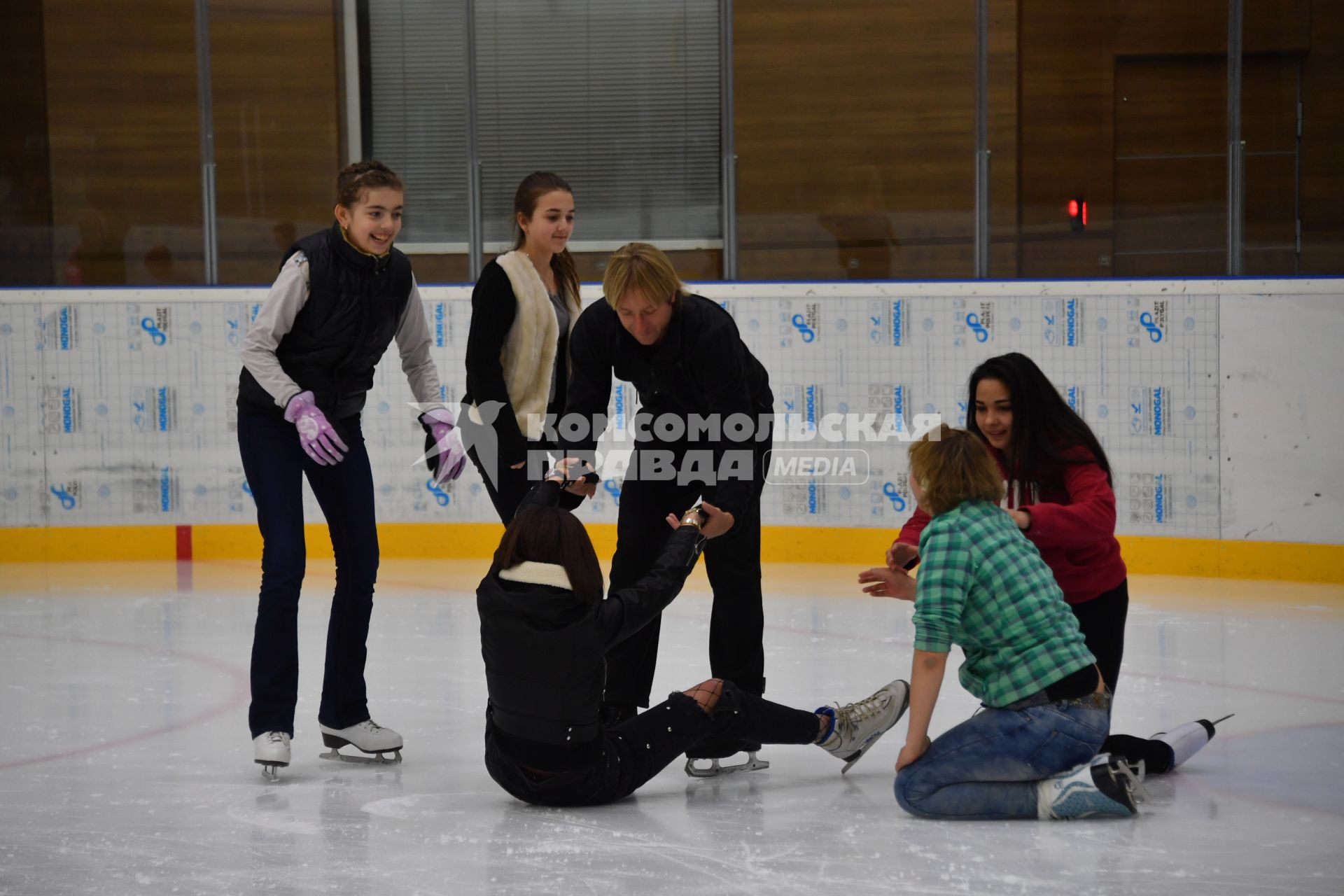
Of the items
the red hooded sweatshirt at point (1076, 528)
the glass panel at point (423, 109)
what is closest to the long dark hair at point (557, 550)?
the red hooded sweatshirt at point (1076, 528)

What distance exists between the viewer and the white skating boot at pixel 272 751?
3.19 meters

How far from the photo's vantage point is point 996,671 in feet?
9.16

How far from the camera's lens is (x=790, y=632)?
5023 mm

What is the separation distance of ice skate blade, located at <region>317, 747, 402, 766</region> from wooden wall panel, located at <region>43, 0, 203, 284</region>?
14.4 ft

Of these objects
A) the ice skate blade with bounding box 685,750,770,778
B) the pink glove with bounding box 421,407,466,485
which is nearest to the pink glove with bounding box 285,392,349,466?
the pink glove with bounding box 421,407,466,485

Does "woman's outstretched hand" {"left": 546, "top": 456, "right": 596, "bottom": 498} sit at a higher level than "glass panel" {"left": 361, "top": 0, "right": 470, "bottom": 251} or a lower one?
lower

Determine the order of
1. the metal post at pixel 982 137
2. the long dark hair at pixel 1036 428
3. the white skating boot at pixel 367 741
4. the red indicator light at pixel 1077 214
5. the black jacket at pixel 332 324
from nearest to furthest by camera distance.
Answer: the long dark hair at pixel 1036 428
the black jacket at pixel 332 324
the white skating boot at pixel 367 741
the red indicator light at pixel 1077 214
the metal post at pixel 982 137

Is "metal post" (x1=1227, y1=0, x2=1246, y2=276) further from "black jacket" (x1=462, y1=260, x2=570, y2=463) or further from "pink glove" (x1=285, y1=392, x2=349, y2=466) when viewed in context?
"pink glove" (x1=285, y1=392, x2=349, y2=466)

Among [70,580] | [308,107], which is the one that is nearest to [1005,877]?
[70,580]

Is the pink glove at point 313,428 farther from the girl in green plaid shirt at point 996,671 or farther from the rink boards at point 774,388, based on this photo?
the rink boards at point 774,388

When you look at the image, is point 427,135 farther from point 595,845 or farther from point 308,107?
point 595,845

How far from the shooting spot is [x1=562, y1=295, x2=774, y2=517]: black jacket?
3.07 meters

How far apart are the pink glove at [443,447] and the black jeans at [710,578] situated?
425 millimetres

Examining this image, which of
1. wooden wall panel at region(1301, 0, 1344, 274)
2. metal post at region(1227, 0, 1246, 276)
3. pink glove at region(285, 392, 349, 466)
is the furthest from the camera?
metal post at region(1227, 0, 1246, 276)
